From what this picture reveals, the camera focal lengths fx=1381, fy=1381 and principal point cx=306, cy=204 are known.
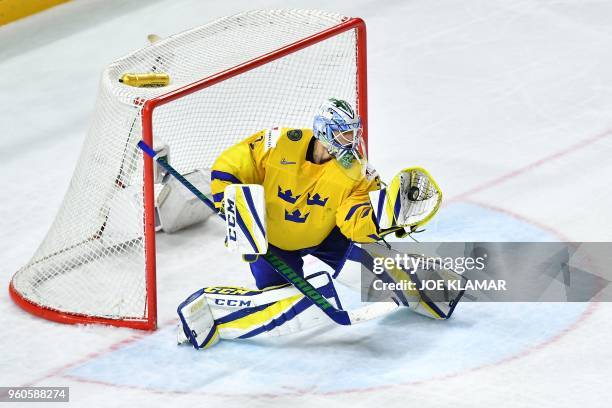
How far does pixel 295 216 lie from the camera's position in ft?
14.0

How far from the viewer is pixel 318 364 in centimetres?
426

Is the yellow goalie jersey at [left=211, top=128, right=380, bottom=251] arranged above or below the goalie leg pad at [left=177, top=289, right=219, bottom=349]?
above

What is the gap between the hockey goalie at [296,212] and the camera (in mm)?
4102

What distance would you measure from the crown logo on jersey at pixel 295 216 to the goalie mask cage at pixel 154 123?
45cm

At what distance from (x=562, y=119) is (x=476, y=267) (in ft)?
4.55

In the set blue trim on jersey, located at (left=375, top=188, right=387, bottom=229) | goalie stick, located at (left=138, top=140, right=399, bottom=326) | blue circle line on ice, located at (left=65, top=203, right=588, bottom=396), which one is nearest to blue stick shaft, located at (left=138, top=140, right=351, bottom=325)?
goalie stick, located at (left=138, top=140, right=399, bottom=326)

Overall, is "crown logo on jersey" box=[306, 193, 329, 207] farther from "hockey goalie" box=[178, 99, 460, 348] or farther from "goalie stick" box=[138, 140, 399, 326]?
"goalie stick" box=[138, 140, 399, 326]

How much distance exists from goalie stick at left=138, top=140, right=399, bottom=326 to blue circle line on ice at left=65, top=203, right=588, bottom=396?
49 millimetres

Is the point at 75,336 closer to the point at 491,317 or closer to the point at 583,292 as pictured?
the point at 491,317

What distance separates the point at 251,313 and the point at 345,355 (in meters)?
0.33

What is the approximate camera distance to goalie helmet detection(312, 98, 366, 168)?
4117 millimetres

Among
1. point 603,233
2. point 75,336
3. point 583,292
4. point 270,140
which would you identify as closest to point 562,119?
point 603,233

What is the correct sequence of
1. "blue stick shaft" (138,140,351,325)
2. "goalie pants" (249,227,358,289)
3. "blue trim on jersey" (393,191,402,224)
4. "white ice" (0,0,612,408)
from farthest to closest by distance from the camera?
"goalie pants" (249,227,358,289)
"blue stick shaft" (138,140,351,325)
"white ice" (0,0,612,408)
"blue trim on jersey" (393,191,402,224)

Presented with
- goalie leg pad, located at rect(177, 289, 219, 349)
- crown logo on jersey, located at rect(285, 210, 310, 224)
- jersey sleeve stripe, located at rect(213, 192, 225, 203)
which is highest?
jersey sleeve stripe, located at rect(213, 192, 225, 203)
